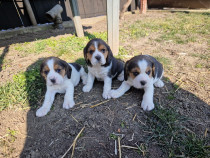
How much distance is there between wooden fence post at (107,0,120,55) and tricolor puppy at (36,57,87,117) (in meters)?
2.32

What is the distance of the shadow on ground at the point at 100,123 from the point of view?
2605 millimetres

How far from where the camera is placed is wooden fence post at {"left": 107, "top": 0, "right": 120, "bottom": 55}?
15.8 feet

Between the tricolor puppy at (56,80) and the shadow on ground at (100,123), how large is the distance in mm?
162

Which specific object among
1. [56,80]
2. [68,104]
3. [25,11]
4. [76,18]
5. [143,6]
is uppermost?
[25,11]

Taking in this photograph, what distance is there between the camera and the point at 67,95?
366 centimetres

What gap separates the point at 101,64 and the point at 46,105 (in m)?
1.72

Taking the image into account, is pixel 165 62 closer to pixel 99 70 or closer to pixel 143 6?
pixel 99 70

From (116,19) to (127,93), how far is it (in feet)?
9.43

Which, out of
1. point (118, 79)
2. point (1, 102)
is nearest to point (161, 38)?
point (118, 79)

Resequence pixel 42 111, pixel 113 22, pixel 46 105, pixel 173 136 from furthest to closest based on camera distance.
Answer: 1. pixel 113 22
2. pixel 46 105
3. pixel 42 111
4. pixel 173 136

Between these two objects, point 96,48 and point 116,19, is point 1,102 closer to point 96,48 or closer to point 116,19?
point 96,48

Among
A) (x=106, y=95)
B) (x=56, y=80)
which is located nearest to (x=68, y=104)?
(x=56, y=80)

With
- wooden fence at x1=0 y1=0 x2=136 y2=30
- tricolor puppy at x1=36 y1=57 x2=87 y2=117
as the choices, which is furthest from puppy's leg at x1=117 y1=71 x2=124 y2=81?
wooden fence at x1=0 y1=0 x2=136 y2=30

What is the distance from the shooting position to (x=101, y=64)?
140 inches
